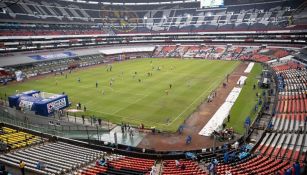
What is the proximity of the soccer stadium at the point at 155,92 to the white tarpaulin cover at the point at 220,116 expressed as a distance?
13 cm

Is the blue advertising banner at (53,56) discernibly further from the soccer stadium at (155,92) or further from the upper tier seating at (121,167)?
the upper tier seating at (121,167)

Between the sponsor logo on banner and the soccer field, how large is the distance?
200cm

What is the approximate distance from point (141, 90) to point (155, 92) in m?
2.77

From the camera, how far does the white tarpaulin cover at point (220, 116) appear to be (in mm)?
28544

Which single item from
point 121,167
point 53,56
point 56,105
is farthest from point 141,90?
point 53,56

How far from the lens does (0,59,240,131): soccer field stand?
3350cm

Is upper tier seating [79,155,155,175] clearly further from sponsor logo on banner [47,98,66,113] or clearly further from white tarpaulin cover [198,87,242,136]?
sponsor logo on banner [47,98,66,113]

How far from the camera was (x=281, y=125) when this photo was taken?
2714cm

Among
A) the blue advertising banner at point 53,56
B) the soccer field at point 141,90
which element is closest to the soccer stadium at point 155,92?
the soccer field at point 141,90

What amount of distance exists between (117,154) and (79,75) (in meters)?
40.2

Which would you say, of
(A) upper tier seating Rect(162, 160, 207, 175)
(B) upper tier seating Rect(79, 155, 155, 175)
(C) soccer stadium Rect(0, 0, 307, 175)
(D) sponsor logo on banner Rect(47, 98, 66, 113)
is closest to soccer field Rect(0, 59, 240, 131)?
(C) soccer stadium Rect(0, 0, 307, 175)

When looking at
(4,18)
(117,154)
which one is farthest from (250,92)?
(4,18)

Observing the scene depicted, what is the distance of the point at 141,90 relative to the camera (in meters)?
44.6

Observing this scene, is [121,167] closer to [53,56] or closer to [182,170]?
[182,170]
